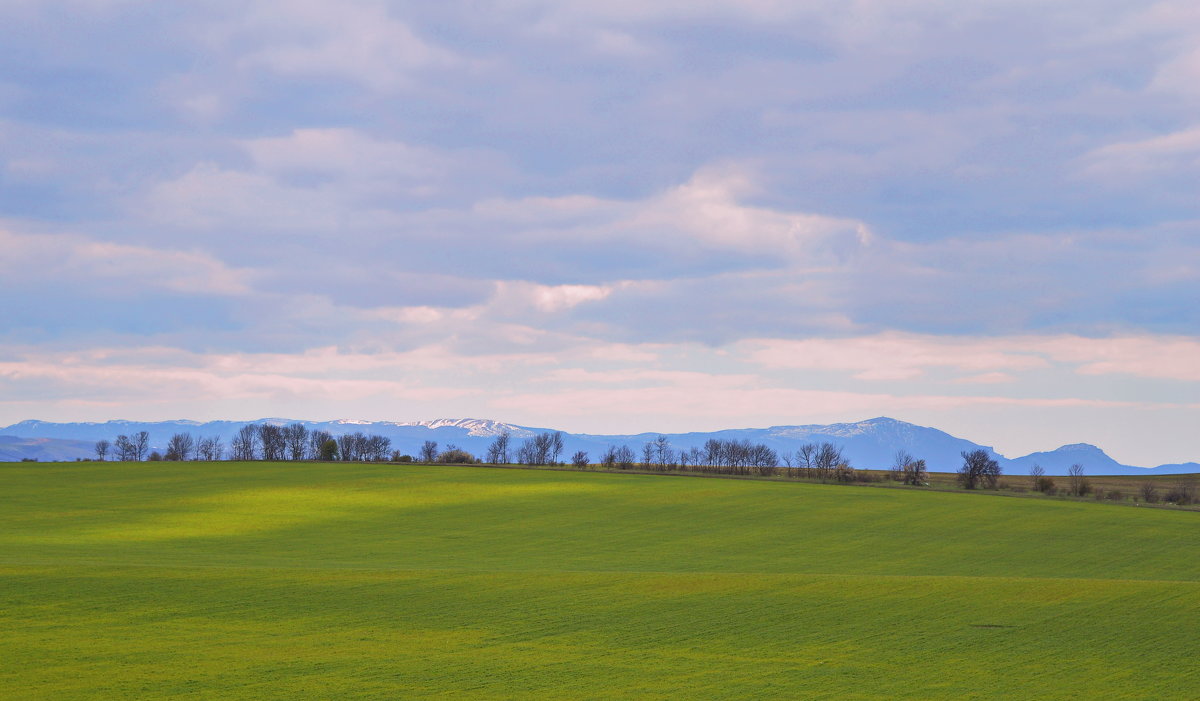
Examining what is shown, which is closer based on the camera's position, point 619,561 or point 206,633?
point 206,633

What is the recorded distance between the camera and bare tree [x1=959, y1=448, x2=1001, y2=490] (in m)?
110

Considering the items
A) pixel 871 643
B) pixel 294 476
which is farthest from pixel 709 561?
pixel 294 476

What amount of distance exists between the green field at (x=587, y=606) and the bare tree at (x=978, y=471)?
118ft

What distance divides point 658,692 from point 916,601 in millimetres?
16590

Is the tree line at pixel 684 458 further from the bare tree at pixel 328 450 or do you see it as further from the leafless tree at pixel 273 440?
→ the bare tree at pixel 328 450

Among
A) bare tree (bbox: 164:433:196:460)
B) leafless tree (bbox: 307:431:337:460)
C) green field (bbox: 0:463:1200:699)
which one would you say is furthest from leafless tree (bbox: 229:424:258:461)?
green field (bbox: 0:463:1200:699)

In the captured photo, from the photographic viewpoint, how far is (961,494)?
9312 cm

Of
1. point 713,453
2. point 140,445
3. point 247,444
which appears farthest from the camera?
point 140,445

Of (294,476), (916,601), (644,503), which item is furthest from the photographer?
(294,476)

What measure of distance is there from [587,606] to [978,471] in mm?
87736

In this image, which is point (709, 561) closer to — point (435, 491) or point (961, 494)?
point (435, 491)

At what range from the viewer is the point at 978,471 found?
111 meters

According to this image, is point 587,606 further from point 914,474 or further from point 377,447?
point 377,447

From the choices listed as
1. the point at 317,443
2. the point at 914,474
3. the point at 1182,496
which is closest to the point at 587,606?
the point at 1182,496
